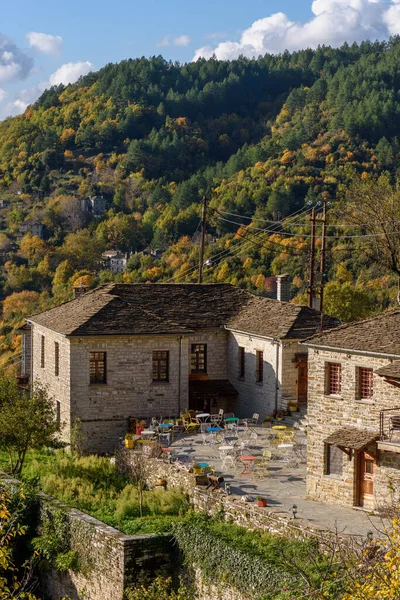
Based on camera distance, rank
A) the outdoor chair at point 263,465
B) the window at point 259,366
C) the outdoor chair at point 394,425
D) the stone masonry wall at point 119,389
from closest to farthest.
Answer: the outdoor chair at point 394,425 < the outdoor chair at point 263,465 < the stone masonry wall at point 119,389 < the window at point 259,366

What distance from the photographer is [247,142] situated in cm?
12862

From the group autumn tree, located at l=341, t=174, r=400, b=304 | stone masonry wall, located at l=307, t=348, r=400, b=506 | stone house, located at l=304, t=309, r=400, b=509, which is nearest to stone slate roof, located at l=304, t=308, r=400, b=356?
stone house, located at l=304, t=309, r=400, b=509

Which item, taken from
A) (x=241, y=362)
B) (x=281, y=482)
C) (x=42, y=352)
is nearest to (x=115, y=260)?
(x=42, y=352)

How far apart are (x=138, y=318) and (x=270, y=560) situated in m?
16.5

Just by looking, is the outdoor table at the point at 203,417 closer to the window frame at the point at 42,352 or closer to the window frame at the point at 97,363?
the window frame at the point at 97,363

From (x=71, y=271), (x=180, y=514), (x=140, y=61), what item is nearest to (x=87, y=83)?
(x=140, y=61)

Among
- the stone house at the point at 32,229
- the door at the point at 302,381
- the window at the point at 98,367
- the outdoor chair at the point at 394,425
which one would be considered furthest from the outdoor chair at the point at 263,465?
the stone house at the point at 32,229

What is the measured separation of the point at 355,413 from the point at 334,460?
1.45 metres

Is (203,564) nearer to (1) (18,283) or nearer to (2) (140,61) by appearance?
(1) (18,283)

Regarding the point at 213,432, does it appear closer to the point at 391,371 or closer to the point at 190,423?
the point at 190,423

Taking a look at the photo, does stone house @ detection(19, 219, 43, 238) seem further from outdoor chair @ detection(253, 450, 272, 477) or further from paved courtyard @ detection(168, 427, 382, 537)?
outdoor chair @ detection(253, 450, 272, 477)

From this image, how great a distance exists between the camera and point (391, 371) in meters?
23.4

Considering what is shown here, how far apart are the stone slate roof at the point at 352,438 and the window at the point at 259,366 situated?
1041 centimetres

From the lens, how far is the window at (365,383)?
81.9ft
